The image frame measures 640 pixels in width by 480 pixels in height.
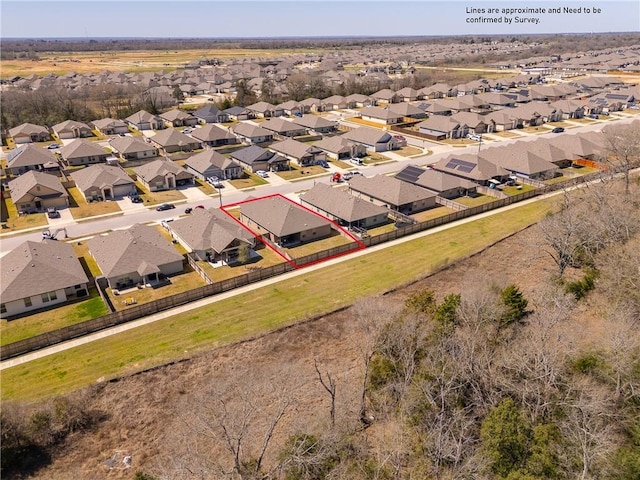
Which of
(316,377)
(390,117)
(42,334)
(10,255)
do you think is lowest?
(316,377)

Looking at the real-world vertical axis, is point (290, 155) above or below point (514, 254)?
above

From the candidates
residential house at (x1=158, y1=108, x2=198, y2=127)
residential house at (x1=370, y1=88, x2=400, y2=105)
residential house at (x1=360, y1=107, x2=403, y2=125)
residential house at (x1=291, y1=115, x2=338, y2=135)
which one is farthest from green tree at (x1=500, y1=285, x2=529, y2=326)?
residential house at (x1=370, y1=88, x2=400, y2=105)

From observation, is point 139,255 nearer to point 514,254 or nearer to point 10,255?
point 10,255

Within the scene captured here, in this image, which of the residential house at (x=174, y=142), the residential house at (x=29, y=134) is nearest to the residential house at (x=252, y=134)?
the residential house at (x=174, y=142)

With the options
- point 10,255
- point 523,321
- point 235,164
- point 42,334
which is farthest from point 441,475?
point 235,164

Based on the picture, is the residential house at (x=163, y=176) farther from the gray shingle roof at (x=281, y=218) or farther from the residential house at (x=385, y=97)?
the residential house at (x=385, y=97)

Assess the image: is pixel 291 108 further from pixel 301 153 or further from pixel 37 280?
pixel 37 280

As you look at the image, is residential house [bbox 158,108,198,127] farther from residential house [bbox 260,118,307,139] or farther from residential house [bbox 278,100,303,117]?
residential house [bbox 278,100,303,117]
